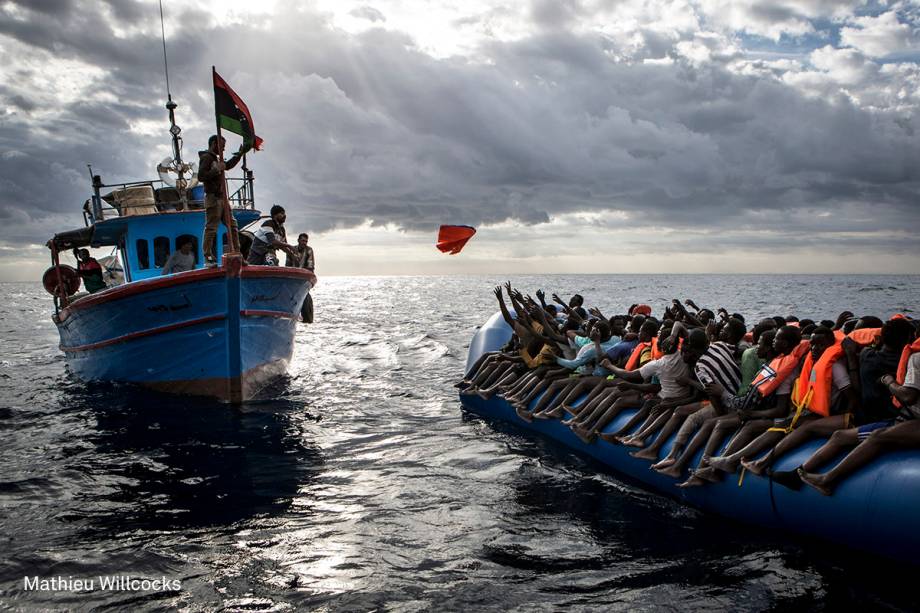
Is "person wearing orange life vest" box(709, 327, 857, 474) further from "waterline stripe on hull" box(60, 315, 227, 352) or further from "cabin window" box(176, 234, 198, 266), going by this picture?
"cabin window" box(176, 234, 198, 266)

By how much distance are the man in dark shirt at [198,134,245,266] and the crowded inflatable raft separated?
261 inches

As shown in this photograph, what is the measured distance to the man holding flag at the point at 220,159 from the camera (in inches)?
448

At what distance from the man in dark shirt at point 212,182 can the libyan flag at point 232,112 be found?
1.19 ft

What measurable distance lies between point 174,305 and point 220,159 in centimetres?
287

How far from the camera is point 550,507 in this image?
734 cm

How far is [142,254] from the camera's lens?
14953mm

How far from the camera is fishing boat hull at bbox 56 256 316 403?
12.1m

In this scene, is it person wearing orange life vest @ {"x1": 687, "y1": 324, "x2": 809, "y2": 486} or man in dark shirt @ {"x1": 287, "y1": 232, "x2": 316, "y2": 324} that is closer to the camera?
person wearing orange life vest @ {"x1": 687, "y1": 324, "x2": 809, "y2": 486}

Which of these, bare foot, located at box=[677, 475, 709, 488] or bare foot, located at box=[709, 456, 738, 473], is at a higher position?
bare foot, located at box=[709, 456, 738, 473]

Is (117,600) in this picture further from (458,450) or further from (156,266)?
(156,266)

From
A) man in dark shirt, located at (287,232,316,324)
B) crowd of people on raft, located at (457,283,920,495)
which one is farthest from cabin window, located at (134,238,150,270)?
crowd of people on raft, located at (457,283,920,495)

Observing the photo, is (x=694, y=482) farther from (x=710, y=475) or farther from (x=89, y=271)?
(x=89, y=271)

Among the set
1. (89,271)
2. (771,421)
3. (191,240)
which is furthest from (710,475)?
(89,271)

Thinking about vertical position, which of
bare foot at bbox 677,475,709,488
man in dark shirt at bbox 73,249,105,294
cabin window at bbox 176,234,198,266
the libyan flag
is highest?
the libyan flag
